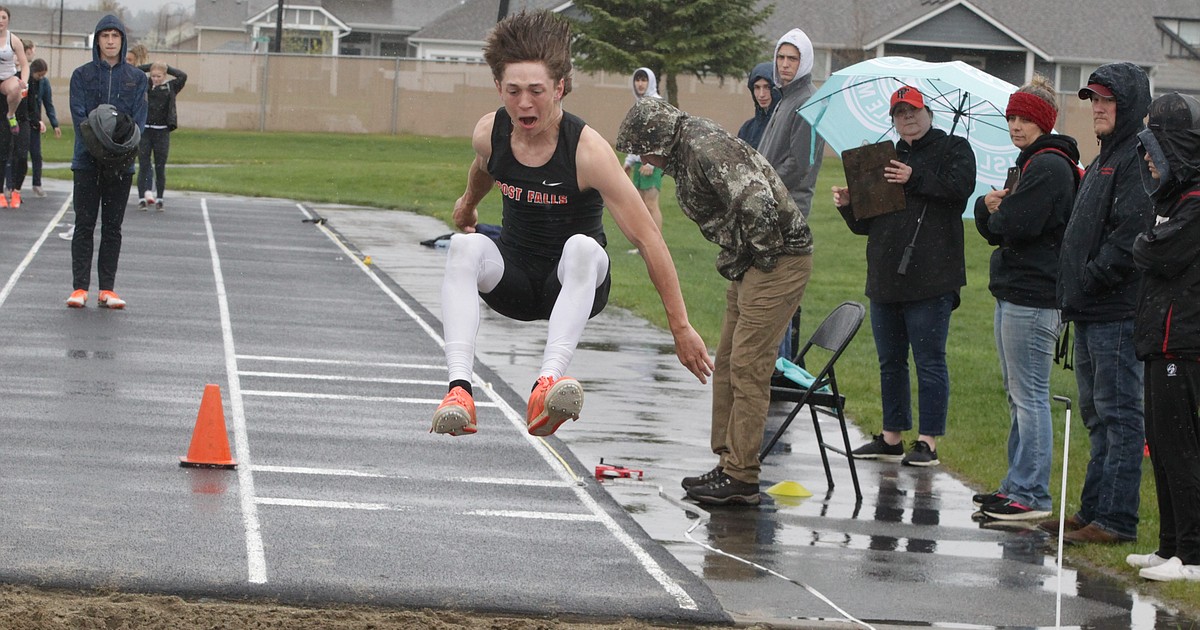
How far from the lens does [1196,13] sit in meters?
71.4

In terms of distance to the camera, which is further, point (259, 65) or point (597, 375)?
point (259, 65)

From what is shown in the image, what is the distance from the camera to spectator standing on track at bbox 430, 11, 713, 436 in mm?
6121

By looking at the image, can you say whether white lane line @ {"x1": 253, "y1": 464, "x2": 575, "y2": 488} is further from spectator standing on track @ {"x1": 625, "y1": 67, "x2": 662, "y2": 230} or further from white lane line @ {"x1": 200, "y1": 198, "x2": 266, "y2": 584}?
spectator standing on track @ {"x1": 625, "y1": 67, "x2": 662, "y2": 230}

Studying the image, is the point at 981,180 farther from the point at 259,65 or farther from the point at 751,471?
the point at 259,65

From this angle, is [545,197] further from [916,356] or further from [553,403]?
[916,356]

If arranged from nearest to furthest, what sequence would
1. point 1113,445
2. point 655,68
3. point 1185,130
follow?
point 1185,130, point 1113,445, point 655,68

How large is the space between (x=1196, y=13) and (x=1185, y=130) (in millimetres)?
70067

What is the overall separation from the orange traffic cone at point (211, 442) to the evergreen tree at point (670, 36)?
37702mm

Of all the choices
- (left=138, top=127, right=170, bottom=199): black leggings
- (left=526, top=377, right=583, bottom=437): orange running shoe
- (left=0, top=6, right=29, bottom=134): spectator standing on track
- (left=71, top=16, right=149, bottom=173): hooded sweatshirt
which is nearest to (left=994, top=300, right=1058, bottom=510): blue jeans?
(left=526, top=377, right=583, bottom=437): orange running shoe

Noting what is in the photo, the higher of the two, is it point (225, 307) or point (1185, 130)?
point (1185, 130)

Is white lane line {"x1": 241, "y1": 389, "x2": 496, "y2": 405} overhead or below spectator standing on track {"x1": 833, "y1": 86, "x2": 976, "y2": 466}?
below

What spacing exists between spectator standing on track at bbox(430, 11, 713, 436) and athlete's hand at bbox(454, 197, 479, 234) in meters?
0.24

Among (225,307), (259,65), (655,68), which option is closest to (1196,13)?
(655,68)

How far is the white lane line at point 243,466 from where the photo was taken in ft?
22.4
